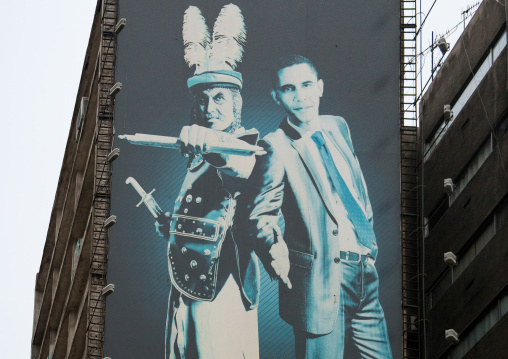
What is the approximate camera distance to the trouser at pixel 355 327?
62312mm

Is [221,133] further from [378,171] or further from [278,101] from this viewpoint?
[378,171]

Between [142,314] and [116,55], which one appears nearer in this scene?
[142,314]

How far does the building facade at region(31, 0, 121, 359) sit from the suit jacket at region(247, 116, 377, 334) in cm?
642

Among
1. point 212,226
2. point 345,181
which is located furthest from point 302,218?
point 212,226

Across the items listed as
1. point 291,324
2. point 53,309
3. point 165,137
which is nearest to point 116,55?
point 165,137

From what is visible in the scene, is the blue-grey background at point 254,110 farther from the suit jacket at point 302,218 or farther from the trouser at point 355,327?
the suit jacket at point 302,218

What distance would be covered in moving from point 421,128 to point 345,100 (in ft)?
29.6

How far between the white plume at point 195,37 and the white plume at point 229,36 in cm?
38

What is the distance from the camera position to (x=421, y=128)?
74.0 meters

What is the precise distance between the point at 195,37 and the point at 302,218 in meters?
9.53

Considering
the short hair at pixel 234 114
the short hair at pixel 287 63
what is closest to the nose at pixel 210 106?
the short hair at pixel 234 114

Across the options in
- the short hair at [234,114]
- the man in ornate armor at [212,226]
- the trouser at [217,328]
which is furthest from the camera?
the short hair at [234,114]

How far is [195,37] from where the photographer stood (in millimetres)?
66938

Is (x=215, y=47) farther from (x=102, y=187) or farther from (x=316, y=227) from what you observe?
(x=316, y=227)
